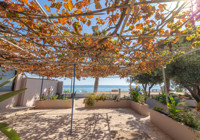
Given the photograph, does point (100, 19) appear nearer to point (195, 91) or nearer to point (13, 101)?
point (13, 101)

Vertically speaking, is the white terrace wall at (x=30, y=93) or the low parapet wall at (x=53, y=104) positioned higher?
the white terrace wall at (x=30, y=93)

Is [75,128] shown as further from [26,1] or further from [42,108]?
[42,108]

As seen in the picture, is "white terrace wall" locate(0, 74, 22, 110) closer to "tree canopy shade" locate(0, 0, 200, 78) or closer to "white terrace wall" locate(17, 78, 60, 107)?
"white terrace wall" locate(17, 78, 60, 107)

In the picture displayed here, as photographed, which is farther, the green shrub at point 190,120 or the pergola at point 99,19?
the green shrub at point 190,120

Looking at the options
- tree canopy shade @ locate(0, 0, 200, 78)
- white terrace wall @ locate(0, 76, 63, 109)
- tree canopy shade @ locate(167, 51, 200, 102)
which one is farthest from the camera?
white terrace wall @ locate(0, 76, 63, 109)

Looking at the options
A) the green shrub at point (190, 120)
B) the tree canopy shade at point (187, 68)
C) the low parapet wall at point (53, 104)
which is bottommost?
the low parapet wall at point (53, 104)

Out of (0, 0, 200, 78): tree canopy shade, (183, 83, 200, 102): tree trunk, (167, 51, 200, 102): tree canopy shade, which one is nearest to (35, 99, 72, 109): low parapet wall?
(0, 0, 200, 78): tree canopy shade

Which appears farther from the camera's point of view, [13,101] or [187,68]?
→ [13,101]

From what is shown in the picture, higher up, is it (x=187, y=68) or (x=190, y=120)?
(x=187, y=68)

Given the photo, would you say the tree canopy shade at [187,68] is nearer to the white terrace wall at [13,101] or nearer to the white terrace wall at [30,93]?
the white terrace wall at [30,93]

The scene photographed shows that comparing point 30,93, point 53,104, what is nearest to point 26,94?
point 30,93

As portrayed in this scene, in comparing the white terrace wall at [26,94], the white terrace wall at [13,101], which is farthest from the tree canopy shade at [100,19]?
the white terrace wall at [26,94]

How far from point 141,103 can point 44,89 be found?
374 inches

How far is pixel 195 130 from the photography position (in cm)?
249
